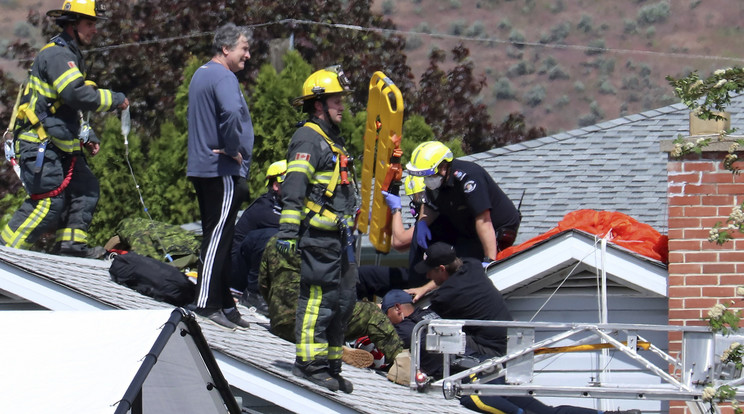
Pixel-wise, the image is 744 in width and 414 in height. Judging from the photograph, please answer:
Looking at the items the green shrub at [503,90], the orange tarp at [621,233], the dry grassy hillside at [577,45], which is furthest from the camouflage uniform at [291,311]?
the green shrub at [503,90]

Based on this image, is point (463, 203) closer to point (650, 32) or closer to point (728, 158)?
point (728, 158)

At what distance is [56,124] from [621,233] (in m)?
4.44

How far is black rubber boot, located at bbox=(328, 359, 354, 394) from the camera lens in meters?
8.62

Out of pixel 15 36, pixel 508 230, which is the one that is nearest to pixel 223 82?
pixel 508 230

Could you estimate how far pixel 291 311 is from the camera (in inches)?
385

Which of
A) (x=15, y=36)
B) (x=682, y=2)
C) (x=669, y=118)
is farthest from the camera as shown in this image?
(x=682, y=2)

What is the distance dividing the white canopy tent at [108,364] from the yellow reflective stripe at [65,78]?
11.7ft

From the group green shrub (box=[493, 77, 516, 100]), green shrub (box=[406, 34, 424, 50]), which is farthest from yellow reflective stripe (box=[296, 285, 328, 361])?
green shrub (box=[406, 34, 424, 50])

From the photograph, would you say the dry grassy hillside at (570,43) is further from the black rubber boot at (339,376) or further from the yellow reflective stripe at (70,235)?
the black rubber boot at (339,376)

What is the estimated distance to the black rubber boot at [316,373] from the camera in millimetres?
8477

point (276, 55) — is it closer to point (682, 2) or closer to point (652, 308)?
point (652, 308)

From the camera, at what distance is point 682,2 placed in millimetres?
67000

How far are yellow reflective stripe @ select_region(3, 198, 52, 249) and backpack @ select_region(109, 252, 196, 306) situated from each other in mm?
619

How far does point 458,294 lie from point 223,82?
7.65 ft
